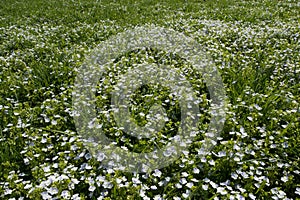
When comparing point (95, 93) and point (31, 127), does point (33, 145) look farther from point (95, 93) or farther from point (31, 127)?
point (95, 93)

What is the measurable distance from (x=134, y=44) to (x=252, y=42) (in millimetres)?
2552

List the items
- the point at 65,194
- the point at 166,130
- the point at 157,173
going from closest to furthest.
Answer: the point at 65,194 < the point at 157,173 < the point at 166,130

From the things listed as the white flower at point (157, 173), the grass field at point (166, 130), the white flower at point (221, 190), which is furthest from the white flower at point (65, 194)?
the white flower at point (221, 190)

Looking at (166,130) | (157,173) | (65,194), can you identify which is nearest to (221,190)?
(157,173)

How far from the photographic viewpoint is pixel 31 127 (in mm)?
3949

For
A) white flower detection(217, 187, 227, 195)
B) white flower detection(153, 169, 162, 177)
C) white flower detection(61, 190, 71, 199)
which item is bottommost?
white flower detection(61, 190, 71, 199)

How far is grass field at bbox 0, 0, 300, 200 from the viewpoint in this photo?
122 inches

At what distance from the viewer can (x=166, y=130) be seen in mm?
3789

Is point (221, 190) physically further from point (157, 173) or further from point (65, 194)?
point (65, 194)

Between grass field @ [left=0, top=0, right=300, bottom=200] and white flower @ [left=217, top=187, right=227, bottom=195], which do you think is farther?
grass field @ [left=0, top=0, right=300, bottom=200]

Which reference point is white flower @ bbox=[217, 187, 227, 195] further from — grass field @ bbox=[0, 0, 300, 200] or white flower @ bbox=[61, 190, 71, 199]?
white flower @ bbox=[61, 190, 71, 199]

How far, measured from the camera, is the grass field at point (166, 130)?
10.2 feet

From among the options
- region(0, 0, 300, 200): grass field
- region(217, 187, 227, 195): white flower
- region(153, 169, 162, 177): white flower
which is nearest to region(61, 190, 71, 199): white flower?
region(0, 0, 300, 200): grass field

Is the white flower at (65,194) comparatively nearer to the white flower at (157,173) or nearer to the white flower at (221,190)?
the white flower at (157,173)
